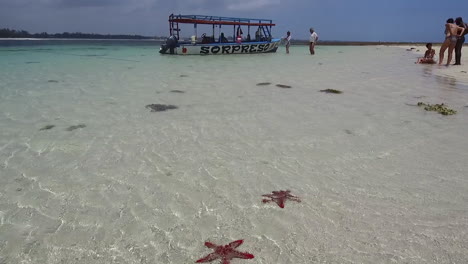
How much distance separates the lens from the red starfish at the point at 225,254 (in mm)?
2709

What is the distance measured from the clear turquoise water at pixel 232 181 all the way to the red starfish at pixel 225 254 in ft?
0.24

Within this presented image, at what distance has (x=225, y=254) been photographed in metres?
2.76

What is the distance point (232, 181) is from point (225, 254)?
1405mm

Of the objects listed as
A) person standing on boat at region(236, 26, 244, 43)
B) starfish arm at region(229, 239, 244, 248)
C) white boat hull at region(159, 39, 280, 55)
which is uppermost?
person standing on boat at region(236, 26, 244, 43)

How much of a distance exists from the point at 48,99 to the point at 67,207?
6.33m

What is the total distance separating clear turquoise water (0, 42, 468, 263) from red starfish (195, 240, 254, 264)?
0.24 ft

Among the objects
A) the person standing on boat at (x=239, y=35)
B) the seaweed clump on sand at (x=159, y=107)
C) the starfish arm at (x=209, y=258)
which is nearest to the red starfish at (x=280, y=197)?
the starfish arm at (x=209, y=258)

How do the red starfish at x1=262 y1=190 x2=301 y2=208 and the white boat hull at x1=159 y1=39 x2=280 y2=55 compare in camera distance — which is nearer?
the red starfish at x1=262 y1=190 x2=301 y2=208

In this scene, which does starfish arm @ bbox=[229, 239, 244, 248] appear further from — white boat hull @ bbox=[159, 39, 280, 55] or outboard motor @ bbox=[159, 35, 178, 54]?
outboard motor @ bbox=[159, 35, 178, 54]

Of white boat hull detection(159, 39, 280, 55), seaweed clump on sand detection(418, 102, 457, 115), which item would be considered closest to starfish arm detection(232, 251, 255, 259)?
seaweed clump on sand detection(418, 102, 457, 115)

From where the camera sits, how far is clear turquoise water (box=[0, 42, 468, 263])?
2898 millimetres

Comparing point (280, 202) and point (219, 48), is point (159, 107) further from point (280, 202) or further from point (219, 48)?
point (219, 48)

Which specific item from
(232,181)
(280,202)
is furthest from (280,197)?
(232,181)

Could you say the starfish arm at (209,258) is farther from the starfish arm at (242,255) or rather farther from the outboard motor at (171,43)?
the outboard motor at (171,43)
